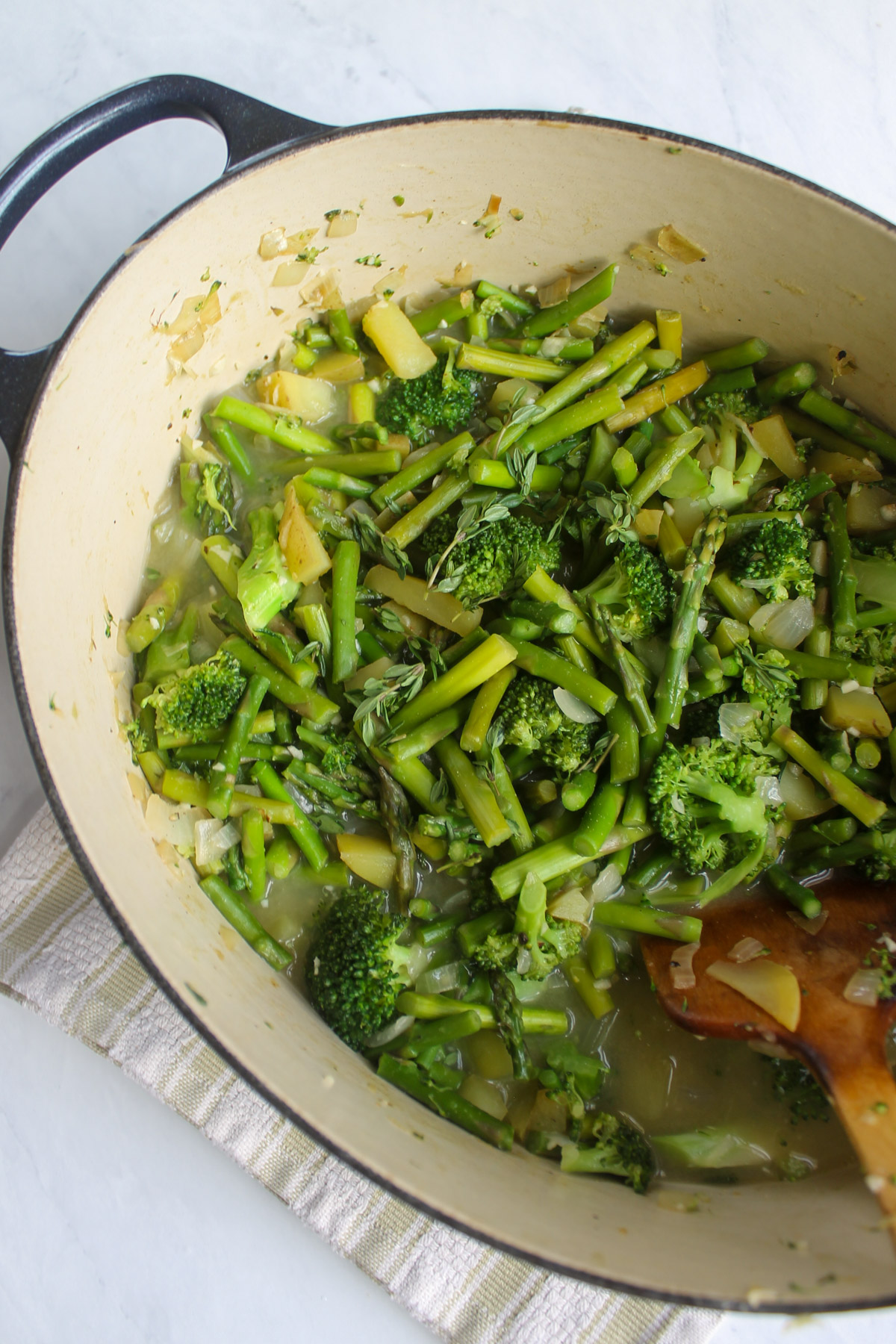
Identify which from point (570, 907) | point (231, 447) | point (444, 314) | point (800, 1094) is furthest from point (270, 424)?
point (800, 1094)

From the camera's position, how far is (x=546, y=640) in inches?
84.8

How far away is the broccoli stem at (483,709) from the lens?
207 centimetres

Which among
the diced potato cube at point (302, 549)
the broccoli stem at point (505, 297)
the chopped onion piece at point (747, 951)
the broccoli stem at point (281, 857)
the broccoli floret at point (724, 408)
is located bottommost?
the chopped onion piece at point (747, 951)

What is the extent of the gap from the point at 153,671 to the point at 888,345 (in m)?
1.97

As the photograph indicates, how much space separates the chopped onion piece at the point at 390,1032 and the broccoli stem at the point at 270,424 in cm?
142

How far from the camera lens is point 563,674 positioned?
208cm

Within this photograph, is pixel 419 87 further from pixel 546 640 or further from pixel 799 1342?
pixel 799 1342

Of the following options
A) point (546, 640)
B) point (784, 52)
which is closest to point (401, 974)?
point (546, 640)

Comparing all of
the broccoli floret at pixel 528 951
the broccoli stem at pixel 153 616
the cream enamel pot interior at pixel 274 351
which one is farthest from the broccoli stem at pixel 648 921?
the broccoli stem at pixel 153 616

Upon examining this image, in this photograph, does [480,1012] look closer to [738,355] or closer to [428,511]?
[428,511]

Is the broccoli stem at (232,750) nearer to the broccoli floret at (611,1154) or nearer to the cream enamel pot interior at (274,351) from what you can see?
the cream enamel pot interior at (274,351)

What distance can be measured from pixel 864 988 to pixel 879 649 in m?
0.79

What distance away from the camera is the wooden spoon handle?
5.71ft

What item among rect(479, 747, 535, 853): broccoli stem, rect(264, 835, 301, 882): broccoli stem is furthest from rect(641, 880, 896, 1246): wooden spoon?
rect(264, 835, 301, 882): broccoli stem
